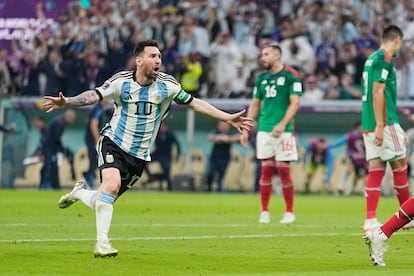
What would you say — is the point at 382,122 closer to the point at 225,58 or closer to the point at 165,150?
the point at 225,58

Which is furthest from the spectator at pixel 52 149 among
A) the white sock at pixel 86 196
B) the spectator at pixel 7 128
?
the white sock at pixel 86 196

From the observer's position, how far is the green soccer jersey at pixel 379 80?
14477mm

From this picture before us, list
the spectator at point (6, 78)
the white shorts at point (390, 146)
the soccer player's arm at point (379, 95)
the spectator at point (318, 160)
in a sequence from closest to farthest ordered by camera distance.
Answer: the soccer player's arm at point (379, 95), the white shorts at point (390, 146), the spectator at point (318, 160), the spectator at point (6, 78)

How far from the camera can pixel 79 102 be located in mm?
11070

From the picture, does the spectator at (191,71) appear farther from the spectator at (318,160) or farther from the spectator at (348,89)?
the spectator at (348,89)

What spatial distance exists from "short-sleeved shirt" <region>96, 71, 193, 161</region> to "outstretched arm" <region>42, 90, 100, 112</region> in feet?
1.35

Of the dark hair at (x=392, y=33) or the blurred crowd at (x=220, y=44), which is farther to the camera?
the blurred crowd at (x=220, y=44)

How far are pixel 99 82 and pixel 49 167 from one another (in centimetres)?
264

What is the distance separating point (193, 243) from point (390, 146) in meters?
3.26

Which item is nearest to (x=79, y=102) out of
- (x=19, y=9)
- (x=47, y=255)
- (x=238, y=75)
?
(x=47, y=255)

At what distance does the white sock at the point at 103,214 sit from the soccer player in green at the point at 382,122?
4.43 meters

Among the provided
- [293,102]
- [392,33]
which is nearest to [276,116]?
[293,102]

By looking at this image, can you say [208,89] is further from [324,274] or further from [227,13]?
[324,274]

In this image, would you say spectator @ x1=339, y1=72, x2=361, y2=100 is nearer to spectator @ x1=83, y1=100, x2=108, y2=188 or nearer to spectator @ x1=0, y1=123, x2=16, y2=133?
spectator @ x1=83, y1=100, x2=108, y2=188
